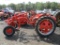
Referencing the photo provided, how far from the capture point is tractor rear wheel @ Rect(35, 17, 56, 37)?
623 centimetres

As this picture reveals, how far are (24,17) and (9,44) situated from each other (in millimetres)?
3131

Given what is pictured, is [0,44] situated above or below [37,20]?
below

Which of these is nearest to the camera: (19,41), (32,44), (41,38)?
(32,44)

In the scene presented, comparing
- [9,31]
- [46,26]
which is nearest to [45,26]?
[46,26]

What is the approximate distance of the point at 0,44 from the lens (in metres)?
5.41

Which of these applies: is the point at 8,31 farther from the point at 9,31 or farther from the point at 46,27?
the point at 46,27

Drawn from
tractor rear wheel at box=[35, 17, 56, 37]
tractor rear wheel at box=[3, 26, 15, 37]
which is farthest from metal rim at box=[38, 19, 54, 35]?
tractor rear wheel at box=[3, 26, 15, 37]

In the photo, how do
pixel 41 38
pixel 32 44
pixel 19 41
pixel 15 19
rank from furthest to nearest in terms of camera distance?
pixel 15 19
pixel 41 38
pixel 19 41
pixel 32 44

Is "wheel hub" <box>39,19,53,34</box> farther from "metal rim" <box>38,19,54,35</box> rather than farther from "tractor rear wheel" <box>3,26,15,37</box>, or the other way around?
"tractor rear wheel" <box>3,26,15,37</box>

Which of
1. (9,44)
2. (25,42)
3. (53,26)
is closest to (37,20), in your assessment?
(53,26)

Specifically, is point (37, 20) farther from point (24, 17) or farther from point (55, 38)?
point (24, 17)

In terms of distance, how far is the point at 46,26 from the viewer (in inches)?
246

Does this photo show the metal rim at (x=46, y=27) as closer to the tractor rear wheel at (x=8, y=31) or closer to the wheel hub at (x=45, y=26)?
the wheel hub at (x=45, y=26)

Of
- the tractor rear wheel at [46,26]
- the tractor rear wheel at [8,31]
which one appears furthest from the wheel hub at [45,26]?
the tractor rear wheel at [8,31]
